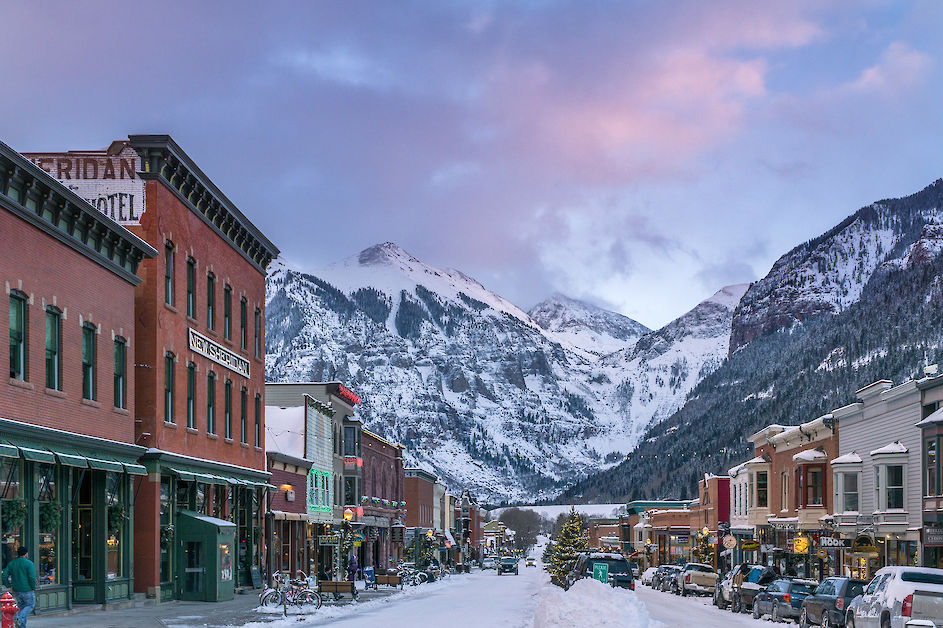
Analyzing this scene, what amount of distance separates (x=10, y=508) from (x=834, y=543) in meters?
39.6

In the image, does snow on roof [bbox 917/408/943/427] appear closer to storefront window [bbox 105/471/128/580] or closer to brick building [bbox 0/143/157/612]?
brick building [bbox 0/143/157/612]

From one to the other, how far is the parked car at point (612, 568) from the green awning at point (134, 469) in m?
15.9

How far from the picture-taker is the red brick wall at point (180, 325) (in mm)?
38969

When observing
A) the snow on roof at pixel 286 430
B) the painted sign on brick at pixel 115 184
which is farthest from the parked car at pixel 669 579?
the painted sign on brick at pixel 115 184

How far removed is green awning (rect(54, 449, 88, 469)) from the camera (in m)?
30.7

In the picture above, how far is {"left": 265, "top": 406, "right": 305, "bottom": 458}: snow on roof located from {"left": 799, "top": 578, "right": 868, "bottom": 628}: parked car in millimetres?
36528

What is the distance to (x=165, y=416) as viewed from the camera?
4000 centimetres

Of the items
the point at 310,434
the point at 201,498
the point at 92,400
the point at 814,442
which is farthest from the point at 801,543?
the point at 92,400

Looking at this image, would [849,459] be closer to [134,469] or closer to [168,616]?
[134,469]

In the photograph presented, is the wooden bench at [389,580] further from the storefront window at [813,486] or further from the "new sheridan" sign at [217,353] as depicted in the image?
the storefront window at [813,486]

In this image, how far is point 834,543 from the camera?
56.8 metres

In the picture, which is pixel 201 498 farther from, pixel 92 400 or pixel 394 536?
pixel 394 536

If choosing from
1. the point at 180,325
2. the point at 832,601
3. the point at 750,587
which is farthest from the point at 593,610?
the point at 750,587

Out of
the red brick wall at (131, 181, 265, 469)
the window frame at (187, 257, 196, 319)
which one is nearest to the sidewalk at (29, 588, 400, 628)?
the red brick wall at (131, 181, 265, 469)
